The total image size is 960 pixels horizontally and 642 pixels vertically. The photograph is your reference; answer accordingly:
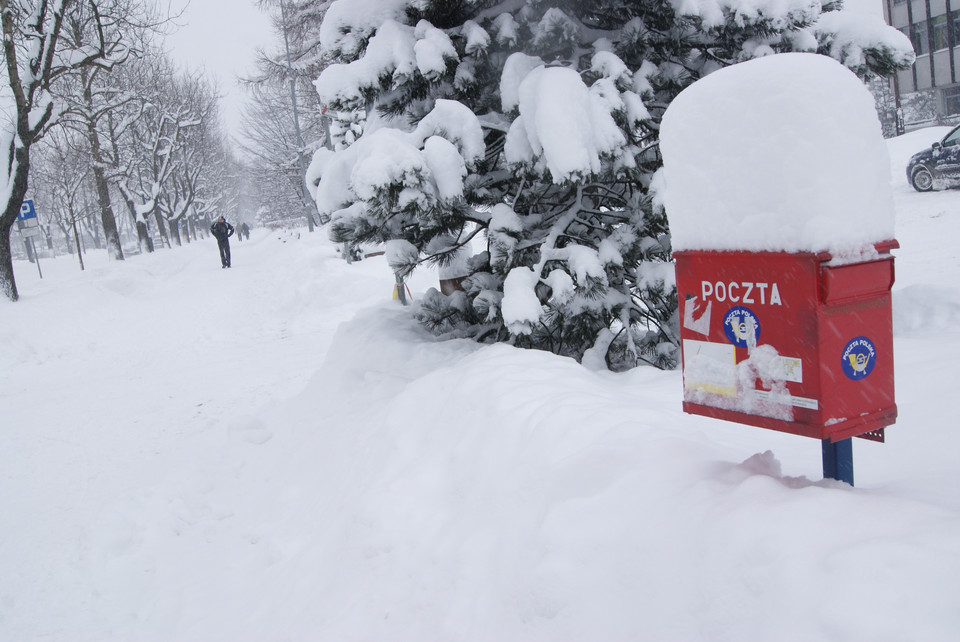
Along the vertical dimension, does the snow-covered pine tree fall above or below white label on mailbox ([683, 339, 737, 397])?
above

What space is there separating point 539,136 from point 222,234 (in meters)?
22.6

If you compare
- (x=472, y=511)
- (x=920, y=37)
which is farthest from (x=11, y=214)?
(x=920, y=37)

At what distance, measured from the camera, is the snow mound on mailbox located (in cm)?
200

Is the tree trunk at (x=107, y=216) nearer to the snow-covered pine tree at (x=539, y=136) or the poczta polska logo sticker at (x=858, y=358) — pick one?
the snow-covered pine tree at (x=539, y=136)

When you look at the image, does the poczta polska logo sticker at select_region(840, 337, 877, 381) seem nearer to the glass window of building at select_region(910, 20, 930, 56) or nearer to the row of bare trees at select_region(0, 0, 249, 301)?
the row of bare trees at select_region(0, 0, 249, 301)

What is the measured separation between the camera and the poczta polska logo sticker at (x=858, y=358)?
2045mm

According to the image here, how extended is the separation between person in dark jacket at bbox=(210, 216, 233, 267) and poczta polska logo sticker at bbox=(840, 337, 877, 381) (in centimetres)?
2440

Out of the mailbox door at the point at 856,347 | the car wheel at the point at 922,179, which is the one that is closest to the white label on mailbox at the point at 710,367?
the mailbox door at the point at 856,347

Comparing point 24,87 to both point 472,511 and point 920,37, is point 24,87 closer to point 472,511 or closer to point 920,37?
point 472,511

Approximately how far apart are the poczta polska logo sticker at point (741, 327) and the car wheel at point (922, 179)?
53.8 ft

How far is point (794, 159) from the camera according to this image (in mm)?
2012

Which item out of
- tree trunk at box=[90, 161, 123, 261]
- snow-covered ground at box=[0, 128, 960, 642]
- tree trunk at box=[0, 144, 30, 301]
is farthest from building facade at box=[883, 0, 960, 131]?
tree trunk at box=[90, 161, 123, 261]

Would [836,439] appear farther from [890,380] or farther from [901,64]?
[901,64]

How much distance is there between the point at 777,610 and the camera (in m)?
1.68
